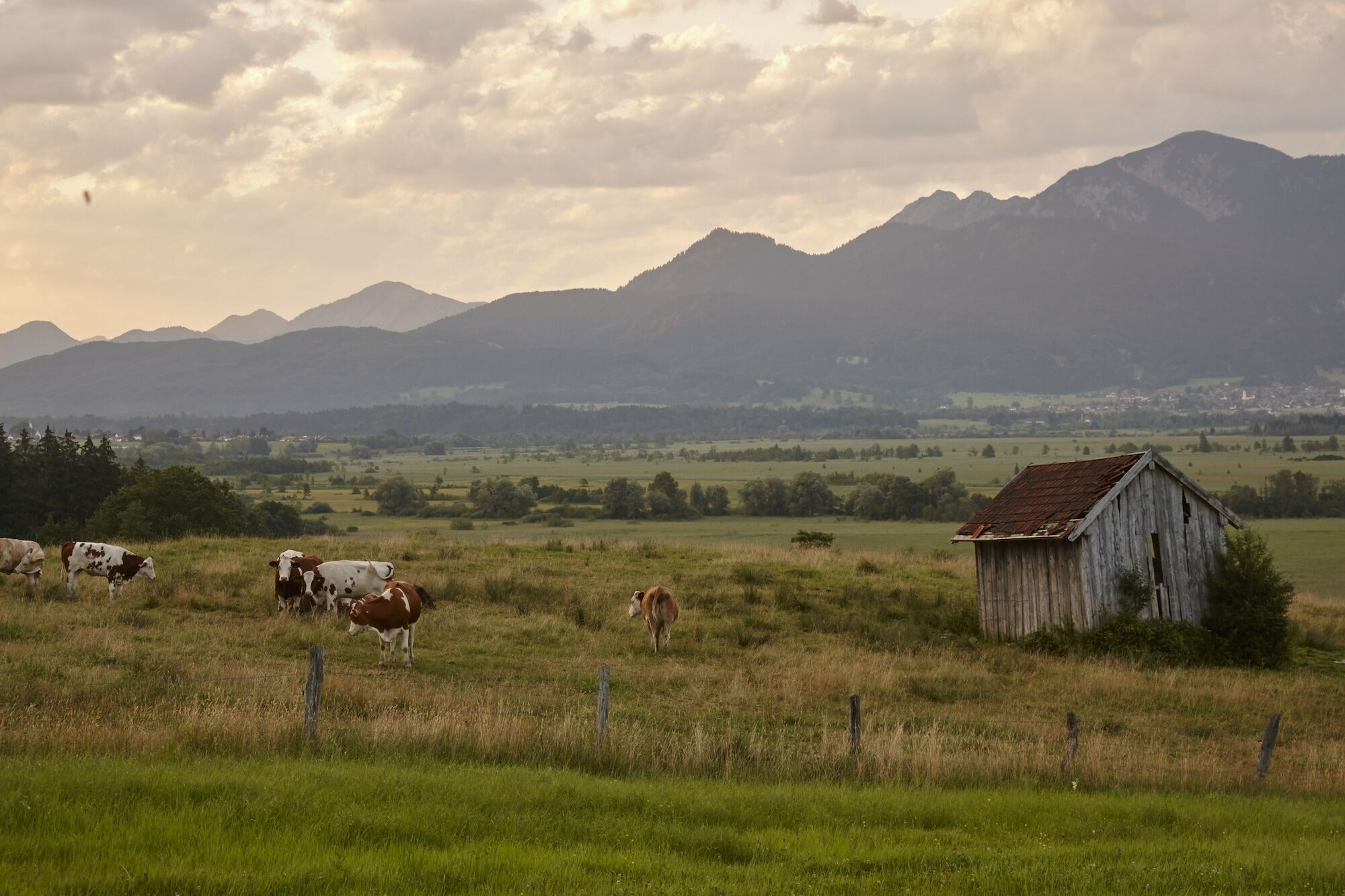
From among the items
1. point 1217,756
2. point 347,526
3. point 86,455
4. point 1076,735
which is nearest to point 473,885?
point 1076,735

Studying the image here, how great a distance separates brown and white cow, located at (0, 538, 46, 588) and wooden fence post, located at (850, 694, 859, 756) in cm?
1855

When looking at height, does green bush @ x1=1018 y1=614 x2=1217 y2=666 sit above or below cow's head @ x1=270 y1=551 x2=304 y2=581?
below

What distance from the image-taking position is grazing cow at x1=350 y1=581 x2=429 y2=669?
19984mm

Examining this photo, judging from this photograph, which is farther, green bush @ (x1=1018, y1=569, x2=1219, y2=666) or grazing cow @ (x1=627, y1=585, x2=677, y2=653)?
green bush @ (x1=1018, y1=569, x2=1219, y2=666)

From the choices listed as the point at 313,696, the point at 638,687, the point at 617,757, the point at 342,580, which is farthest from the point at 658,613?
the point at 313,696

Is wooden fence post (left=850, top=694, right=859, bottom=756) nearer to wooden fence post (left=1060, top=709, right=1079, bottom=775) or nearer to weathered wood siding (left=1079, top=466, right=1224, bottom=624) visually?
wooden fence post (left=1060, top=709, right=1079, bottom=775)

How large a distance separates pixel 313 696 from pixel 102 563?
1455cm

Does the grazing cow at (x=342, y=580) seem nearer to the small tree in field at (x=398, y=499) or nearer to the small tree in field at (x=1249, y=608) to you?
the small tree in field at (x=1249, y=608)

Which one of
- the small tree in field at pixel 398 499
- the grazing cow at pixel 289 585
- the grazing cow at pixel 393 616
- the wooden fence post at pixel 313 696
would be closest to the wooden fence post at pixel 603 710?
the wooden fence post at pixel 313 696

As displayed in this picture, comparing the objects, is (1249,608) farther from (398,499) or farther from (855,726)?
(398,499)

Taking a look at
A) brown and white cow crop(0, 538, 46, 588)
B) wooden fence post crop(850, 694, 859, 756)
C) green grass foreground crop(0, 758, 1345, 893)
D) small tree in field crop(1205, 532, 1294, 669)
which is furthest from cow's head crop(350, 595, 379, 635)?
small tree in field crop(1205, 532, 1294, 669)

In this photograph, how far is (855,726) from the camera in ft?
46.4

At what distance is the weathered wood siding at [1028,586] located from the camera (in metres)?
28.5

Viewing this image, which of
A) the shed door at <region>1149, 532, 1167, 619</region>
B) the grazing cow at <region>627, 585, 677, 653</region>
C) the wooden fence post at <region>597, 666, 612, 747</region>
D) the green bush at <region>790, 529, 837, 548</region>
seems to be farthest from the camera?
the green bush at <region>790, 529, 837, 548</region>
